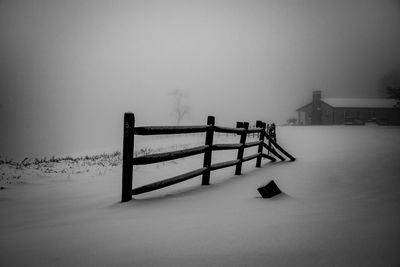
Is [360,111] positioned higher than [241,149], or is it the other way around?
[360,111]

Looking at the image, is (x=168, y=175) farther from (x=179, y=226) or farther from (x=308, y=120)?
(x=308, y=120)

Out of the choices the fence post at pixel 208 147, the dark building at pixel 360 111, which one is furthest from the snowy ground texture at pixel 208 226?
the dark building at pixel 360 111

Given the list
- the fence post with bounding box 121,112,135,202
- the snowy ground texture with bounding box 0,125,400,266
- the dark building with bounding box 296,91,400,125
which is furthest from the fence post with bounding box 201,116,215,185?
the dark building with bounding box 296,91,400,125

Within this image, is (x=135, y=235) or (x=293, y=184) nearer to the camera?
(x=135, y=235)

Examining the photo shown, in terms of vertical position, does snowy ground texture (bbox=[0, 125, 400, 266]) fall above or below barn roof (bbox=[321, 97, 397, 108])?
below

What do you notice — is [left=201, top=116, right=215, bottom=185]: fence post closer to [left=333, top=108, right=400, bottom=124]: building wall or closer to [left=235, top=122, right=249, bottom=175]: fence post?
[left=235, top=122, right=249, bottom=175]: fence post

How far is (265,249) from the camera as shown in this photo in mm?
2316

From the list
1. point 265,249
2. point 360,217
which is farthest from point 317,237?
point 360,217

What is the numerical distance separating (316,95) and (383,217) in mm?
67477

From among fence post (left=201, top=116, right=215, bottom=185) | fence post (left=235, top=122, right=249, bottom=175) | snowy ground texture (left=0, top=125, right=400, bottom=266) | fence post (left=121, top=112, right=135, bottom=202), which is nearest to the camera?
snowy ground texture (left=0, top=125, right=400, bottom=266)

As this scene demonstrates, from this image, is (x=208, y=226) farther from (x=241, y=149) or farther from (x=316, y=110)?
(x=316, y=110)

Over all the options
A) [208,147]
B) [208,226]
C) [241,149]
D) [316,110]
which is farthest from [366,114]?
[208,226]

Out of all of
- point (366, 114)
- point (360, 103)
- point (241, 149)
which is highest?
point (360, 103)

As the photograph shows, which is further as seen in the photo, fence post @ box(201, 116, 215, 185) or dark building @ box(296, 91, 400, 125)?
dark building @ box(296, 91, 400, 125)
